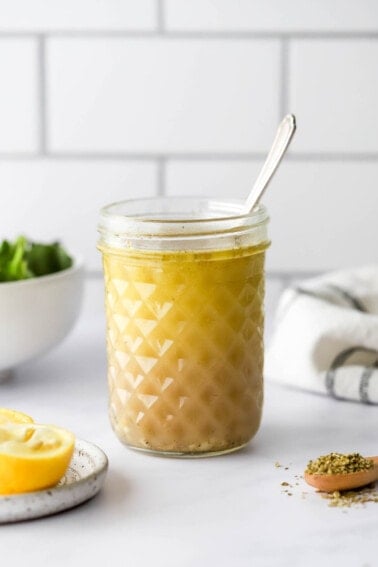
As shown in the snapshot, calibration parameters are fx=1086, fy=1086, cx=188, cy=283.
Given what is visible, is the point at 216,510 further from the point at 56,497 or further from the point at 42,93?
the point at 42,93

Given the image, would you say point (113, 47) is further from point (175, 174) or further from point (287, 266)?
point (287, 266)

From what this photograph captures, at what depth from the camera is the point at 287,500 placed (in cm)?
89

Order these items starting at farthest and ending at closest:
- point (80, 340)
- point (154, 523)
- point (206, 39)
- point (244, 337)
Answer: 1. point (206, 39)
2. point (80, 340)
3. point (244, 337)
4. point (154, 523)

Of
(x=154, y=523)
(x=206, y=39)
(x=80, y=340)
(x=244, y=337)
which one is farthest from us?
(x=206, y=39)

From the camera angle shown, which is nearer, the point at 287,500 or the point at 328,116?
the point at 287,500

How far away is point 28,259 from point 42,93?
41 centimetres

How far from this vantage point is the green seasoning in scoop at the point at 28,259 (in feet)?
4.05

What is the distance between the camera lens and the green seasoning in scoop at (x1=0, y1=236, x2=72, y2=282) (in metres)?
1.24

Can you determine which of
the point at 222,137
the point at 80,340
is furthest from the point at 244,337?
the point at 222,137

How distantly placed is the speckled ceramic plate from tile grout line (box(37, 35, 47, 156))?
82 cm

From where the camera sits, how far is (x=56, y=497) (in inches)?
33.3

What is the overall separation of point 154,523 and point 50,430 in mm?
121

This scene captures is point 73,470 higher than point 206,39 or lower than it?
lower

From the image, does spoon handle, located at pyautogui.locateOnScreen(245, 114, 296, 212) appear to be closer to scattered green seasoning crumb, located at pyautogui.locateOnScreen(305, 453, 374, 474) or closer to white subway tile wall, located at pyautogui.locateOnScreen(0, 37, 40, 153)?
scattered green seasoning crumb, located at pyautogui.locateOnScreen(305, 453, 374, 474)
